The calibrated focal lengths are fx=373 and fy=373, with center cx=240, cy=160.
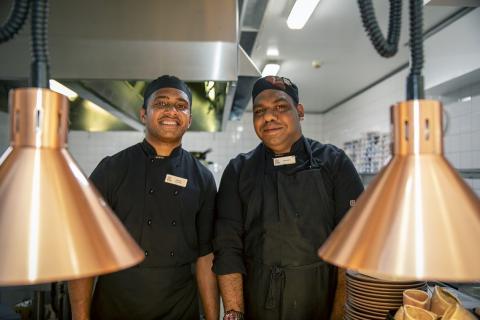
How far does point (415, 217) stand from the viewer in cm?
37

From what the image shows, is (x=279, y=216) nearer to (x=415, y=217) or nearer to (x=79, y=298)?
(x=79, y=298)

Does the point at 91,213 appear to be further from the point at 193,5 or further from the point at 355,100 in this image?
the point at 355,100

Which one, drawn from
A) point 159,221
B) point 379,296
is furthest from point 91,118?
point 379,296

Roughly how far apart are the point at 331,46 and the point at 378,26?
312 centimetres

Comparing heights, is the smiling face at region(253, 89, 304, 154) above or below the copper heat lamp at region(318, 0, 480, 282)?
above

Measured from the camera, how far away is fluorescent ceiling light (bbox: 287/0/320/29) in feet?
7.63

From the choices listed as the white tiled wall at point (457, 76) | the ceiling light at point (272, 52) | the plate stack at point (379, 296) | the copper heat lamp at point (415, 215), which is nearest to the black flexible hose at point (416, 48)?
the copper heat lamp at point (415, 215)

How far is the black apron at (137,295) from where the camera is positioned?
1.47m

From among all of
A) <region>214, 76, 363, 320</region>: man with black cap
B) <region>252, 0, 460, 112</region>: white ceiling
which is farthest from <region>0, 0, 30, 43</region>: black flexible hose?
<region>252, 0, 460, 112</region>: white ceiling

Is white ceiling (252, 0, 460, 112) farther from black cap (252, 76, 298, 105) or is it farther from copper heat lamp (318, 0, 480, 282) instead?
copper heat lamp (318, 0, 480, 282)

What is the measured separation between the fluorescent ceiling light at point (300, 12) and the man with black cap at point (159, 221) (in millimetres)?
1177

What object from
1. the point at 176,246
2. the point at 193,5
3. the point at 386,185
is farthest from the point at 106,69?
the point at 386,185

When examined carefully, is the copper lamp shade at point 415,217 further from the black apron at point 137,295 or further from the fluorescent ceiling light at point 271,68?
the fluorescent ceiling light at point 271,68

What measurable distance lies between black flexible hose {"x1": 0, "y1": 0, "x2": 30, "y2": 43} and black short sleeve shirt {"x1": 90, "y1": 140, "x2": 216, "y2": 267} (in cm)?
115
